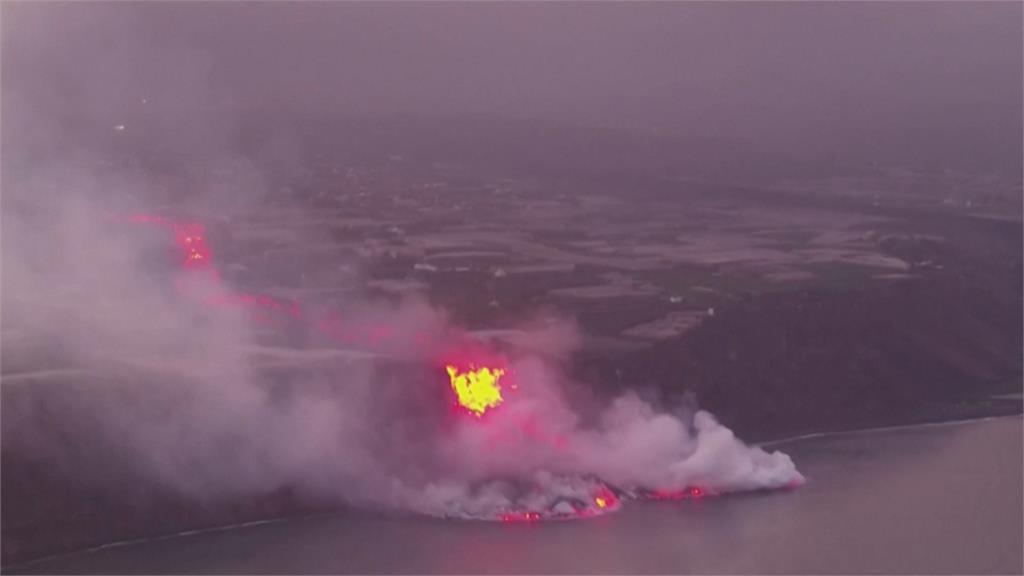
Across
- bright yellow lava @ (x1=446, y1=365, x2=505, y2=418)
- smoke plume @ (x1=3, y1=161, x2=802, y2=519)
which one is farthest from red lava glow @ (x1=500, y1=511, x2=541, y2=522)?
bright yellow lava @ (x1=446, y1=365, x2=505, y2=418)

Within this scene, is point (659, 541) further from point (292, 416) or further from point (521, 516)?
point (292, 416)

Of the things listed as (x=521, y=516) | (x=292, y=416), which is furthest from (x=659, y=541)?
(x=292, y=416)

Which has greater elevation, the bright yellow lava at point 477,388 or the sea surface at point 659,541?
the bright yellow lava at point 477,388

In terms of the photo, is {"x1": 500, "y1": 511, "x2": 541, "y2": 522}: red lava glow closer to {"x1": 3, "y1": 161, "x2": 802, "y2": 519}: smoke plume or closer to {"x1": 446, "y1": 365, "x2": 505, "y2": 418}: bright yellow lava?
{"x1": 3, "y1": 161, "x2": 802, "y2": 519}: smoke plume

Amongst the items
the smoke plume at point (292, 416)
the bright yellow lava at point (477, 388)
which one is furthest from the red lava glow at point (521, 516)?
the bright yellow lava at point (477, 388)

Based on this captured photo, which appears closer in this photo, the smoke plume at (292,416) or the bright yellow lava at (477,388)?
the smoke plume at (292,416)

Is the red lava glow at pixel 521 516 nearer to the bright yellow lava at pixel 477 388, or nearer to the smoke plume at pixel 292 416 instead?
the smoke plume at pixel 292 416

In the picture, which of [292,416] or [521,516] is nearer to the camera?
[521,516]

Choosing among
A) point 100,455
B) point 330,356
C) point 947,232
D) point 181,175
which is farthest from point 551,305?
point 947,232
